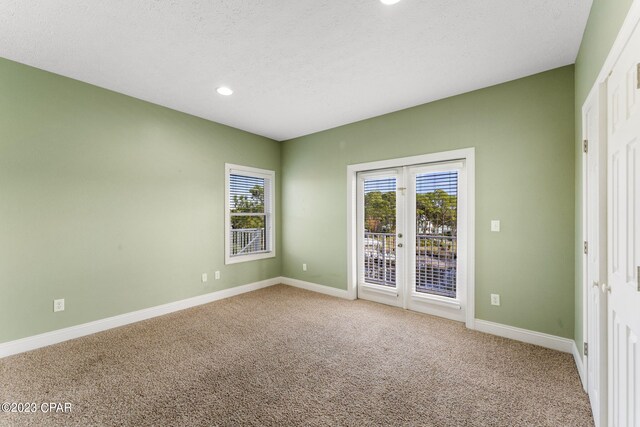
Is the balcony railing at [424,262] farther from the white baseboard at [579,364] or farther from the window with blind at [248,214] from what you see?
the window with blind at [248,214]

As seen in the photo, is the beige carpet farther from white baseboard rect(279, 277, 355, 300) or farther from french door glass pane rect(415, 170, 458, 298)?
white baseboard rect(279, 277, 355, 300)

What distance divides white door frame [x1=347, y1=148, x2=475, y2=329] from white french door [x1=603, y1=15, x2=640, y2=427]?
166 centimetres

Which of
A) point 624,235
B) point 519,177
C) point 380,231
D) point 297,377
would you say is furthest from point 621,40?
point 380,231

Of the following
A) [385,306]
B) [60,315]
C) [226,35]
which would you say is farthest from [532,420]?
[60,315]

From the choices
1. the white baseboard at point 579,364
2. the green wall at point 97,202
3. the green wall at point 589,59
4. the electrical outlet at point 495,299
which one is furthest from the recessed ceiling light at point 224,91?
the white baseboard at point 579,364

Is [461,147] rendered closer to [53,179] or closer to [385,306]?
[385,306]

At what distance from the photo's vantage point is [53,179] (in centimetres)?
281

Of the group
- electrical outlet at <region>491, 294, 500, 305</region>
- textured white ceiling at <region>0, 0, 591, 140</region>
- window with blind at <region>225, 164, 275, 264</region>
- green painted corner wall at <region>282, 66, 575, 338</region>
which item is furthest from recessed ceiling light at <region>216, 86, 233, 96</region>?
electrical outlet at <region>491, 294, 500, 305</region>

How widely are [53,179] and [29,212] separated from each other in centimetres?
38

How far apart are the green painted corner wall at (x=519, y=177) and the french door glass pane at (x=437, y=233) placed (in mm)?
315

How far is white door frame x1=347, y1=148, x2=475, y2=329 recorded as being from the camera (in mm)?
3154

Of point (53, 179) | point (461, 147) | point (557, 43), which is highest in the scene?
point (557, 43)

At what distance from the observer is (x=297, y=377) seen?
2.24 m

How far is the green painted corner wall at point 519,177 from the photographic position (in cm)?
264
